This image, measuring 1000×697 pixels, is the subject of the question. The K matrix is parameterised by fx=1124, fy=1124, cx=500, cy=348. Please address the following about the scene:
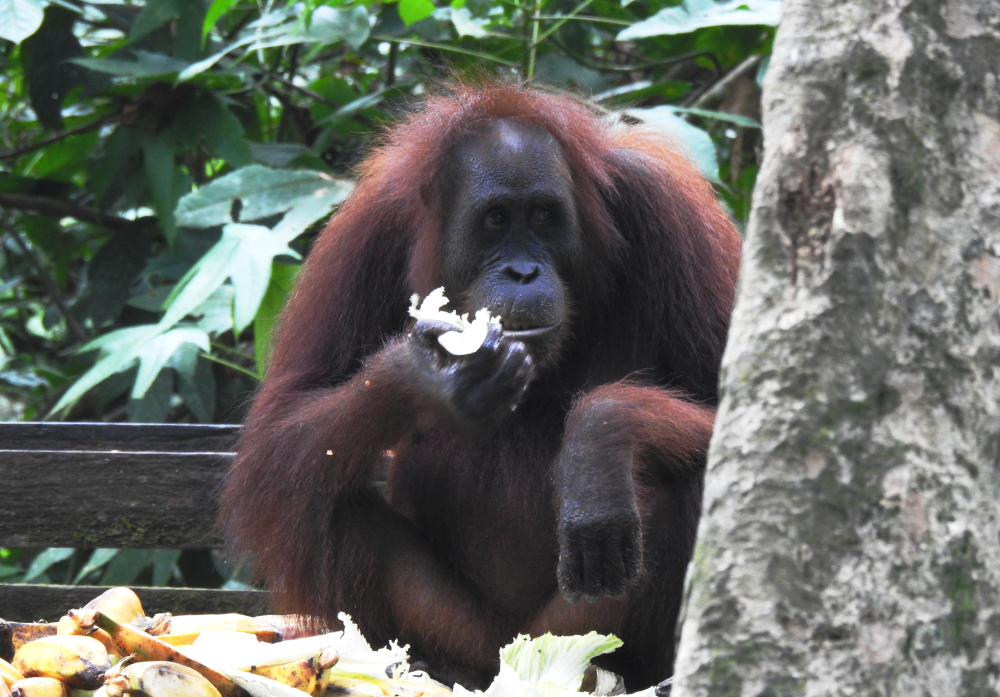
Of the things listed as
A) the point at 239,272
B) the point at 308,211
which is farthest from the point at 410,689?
the point at 308,211

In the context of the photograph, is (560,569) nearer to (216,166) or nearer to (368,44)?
(368,44)

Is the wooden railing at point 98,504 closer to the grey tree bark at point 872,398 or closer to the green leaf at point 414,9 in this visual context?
the green leaf at point 414,9

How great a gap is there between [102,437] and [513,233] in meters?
1.30

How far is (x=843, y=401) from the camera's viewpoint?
0.92m

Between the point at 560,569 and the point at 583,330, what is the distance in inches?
26.0

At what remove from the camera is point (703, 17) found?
10.5 feet

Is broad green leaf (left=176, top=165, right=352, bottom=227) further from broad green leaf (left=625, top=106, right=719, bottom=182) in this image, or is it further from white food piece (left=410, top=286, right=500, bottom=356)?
white food piece (left=410, top=286, right=500, bottom=356)

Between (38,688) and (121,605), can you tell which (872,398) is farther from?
(121,605)

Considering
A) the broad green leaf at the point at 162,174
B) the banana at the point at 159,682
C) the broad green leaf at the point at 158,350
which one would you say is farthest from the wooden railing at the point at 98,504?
the broad green leaf at the point at 162,174

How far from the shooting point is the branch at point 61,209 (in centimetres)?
457

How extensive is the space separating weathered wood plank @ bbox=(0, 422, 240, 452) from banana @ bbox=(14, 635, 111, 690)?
0.97 meters

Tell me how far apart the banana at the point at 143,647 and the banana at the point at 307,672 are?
9 cm

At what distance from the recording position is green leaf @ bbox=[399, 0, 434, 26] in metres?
3.40

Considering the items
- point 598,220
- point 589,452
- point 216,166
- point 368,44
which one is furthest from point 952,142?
point 216,166
